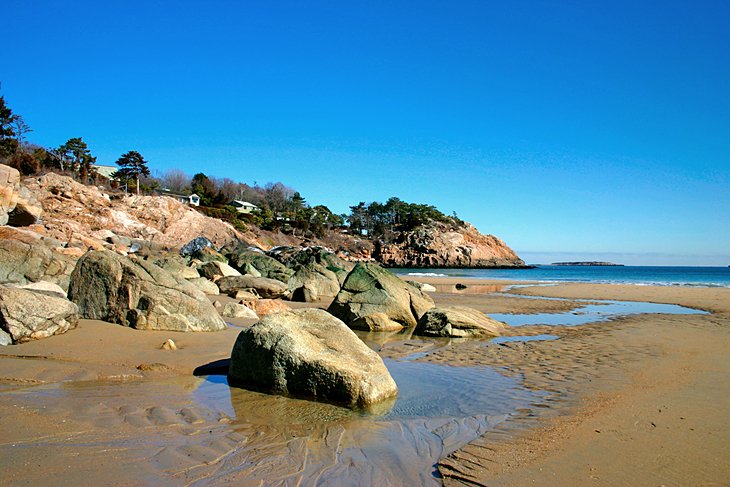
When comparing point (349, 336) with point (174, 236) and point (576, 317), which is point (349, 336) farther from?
point (174, 236)

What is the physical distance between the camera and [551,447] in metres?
4.53

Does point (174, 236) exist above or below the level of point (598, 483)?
above

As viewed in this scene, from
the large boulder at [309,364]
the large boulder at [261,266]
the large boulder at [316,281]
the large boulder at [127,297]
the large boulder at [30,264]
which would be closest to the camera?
the large boulder at [309,364]

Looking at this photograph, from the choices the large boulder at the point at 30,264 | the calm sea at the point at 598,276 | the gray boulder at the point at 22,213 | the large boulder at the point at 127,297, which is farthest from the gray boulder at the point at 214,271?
the calm sea at the point at 598,276

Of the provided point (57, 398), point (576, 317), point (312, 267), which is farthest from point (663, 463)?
point (312, 267)

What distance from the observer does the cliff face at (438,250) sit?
99625mm

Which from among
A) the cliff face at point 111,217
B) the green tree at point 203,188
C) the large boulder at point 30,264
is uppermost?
the green tree at point 203,188

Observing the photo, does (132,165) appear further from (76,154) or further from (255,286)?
(255,286)

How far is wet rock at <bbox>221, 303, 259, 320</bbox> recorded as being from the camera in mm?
11453

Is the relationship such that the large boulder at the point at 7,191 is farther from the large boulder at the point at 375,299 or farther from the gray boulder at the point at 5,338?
the large boulder at the point at 375,299

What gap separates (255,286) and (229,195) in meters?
94.0

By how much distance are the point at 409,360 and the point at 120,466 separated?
19.3 feet

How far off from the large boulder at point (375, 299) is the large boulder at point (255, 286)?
4675mm

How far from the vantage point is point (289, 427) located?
494 cm
